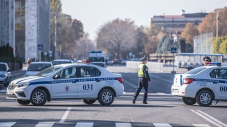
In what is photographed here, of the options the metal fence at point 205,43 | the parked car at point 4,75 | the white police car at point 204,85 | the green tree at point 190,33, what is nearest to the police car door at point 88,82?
the white police car at point 204,85

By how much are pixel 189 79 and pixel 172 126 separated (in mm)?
6338

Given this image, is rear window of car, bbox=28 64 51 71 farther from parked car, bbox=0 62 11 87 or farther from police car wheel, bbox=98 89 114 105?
police car wheel, bbox=98 89 114 105

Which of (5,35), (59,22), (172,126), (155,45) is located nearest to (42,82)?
(172,126)

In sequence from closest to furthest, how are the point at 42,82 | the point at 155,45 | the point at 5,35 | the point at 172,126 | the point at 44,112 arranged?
the point at 172,126 → the point at 44,112 → the point at 42,82 → the point at 5,35 → the point at 155,45

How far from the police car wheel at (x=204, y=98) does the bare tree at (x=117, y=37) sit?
398 ft

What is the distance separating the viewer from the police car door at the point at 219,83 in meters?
20.2

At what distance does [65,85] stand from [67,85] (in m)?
0.08

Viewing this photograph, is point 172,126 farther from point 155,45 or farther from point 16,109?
point 155,45

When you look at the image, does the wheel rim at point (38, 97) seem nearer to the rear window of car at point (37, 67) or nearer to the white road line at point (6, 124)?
the white road line at point (6, 124)

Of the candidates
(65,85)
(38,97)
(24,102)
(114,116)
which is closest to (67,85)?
(65,85)

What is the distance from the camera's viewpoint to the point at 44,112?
1702 centimetres

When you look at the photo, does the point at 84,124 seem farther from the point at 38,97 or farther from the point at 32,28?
the point at 32,28

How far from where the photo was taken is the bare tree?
142250 mm

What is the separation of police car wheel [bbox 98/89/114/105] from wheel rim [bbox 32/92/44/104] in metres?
2.15
